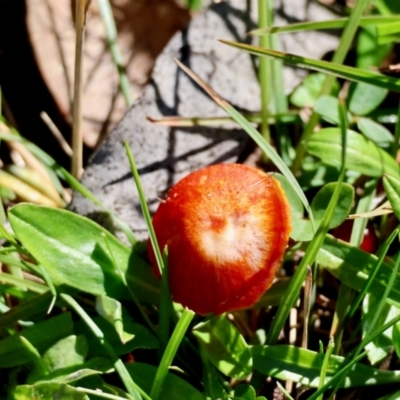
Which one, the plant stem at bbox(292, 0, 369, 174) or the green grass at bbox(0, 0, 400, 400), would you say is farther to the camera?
the plant stem at bbox(292, 0, 369, 174)

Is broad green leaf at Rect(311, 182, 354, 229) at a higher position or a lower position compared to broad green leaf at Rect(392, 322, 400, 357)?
higher

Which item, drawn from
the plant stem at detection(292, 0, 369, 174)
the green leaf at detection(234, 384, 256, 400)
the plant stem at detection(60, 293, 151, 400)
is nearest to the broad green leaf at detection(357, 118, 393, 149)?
the plant stem at detection(292, 0, 369, 174)

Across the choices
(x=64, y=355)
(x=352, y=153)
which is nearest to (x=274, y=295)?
(x=352, y=153)

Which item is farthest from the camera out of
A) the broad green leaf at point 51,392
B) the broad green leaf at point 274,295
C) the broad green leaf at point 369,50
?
the broad green leaf at point 369,50

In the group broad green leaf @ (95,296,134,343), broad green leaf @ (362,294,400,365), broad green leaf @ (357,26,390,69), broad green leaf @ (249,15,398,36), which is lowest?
broad green leaf @ (362,294,400,365)

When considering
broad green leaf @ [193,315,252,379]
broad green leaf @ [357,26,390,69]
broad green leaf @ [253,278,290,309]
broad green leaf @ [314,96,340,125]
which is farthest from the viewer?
broad green leaf @ [357,26,390,69]

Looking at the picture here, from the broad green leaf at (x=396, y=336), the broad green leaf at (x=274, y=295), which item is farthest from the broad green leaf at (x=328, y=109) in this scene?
the broad green leaf at (x=396, y=336)

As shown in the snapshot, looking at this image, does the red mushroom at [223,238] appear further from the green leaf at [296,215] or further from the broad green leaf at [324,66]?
the broad green leaf at [324,66]

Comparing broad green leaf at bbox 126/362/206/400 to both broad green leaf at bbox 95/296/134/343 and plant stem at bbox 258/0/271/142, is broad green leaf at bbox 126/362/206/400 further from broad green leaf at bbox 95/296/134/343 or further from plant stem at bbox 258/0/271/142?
plant stem at bbox 258/0/271/142

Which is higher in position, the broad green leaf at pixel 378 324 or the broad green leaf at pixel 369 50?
the broad green leaf at pixel 369 50
